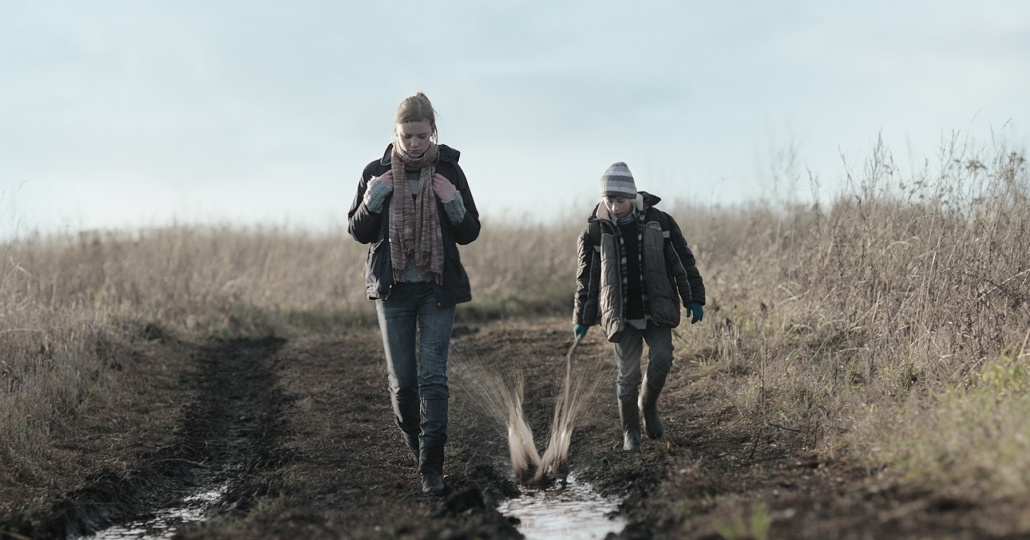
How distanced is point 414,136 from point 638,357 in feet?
6.73

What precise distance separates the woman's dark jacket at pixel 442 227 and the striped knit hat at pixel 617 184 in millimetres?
870

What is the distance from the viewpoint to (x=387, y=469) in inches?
235

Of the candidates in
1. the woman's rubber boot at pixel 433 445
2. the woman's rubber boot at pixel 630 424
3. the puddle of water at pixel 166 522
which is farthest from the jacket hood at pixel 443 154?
the puddle of water at pixel 166 522

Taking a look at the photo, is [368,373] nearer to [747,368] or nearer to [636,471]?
[747,368]

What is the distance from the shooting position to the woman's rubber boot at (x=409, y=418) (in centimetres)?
557

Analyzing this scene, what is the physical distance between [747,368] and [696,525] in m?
4.23

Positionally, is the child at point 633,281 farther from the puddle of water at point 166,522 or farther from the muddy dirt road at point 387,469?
the puddle of water at point 166,522

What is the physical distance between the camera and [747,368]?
26.2ft

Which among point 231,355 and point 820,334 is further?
point 231,355

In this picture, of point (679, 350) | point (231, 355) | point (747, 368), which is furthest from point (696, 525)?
point (231, 355)

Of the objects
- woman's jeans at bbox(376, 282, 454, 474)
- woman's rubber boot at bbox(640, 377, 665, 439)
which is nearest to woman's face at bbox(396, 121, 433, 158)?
woman's jeans at bbox(376, 282, 454, 474)

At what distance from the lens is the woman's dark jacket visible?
210 inches

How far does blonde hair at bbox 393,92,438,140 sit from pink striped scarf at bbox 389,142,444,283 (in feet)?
0.51

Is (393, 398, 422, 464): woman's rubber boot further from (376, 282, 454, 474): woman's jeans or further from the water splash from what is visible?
the water splash
